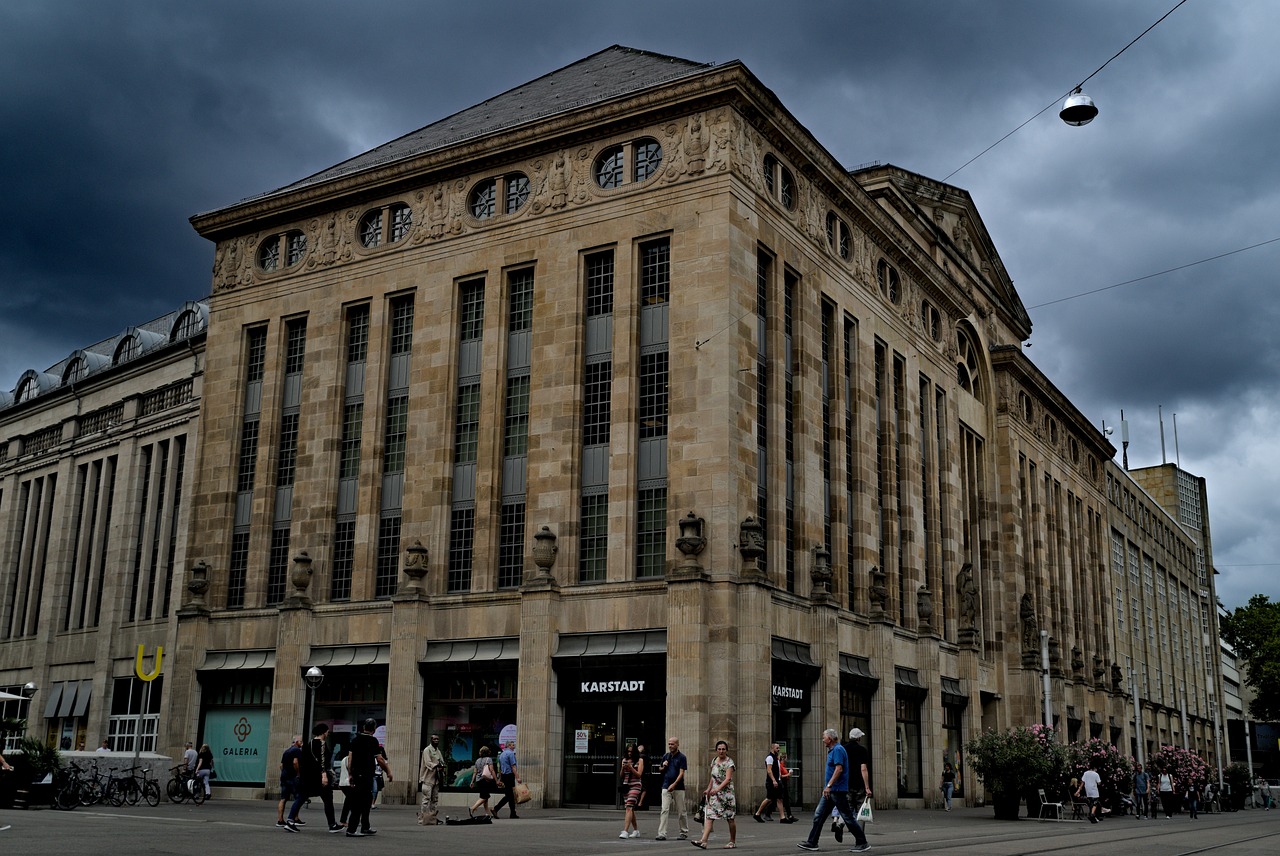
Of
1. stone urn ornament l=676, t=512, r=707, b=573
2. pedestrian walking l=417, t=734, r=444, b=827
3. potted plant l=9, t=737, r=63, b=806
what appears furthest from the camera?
stone urn ornament l=676, t=512, r=707, b=573

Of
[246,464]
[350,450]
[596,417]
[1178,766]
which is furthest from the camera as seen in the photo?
[1178,766]

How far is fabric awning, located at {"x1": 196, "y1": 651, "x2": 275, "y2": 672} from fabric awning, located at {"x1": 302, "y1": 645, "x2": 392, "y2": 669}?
174 centimetres

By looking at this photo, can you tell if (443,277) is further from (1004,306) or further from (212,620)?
(1004,306)

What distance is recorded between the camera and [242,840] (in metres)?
18.3

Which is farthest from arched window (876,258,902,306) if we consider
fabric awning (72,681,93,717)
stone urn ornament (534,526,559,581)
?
fabric awning (72,681,93,717)

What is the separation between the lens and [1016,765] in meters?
34.4

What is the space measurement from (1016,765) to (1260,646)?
244 ft

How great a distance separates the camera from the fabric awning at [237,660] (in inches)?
1549

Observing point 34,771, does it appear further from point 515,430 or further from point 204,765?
point 515,430

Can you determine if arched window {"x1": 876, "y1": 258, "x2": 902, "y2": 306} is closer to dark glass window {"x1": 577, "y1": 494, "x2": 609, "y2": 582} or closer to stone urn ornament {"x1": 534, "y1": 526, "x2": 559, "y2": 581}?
dark glass window {"x1": 577, "y1": 494, "x2": 609, "y2": 582}

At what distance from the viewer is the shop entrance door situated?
108ft

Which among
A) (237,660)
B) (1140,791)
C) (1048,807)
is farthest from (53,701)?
(1140,791)

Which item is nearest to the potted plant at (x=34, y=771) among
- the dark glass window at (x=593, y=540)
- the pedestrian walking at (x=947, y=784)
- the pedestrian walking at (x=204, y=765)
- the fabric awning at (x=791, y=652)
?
the pedestrian walking at (x=204, y=765)

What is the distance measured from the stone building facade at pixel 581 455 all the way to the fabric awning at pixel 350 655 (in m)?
0.14
